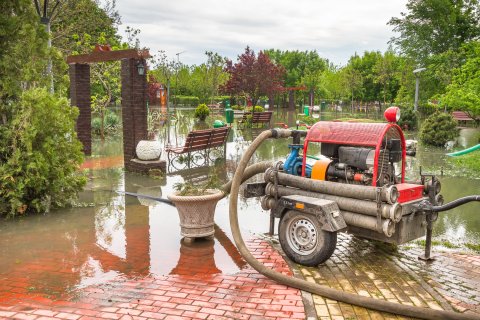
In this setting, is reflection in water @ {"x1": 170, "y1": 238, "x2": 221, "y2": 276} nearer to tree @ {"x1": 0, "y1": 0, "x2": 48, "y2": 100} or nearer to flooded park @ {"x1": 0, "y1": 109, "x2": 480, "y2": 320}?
flooded park @ {"x1": 0, "y1": 109, "x2": 480, "y2": 320}

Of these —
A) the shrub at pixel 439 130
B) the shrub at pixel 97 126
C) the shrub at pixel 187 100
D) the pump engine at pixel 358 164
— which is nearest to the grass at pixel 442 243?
the pump engine at pixel 358 164

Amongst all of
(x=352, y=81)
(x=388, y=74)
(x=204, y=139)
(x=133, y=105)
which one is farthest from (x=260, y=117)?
(x=352, y=81)

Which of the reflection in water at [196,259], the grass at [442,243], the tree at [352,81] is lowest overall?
the grass at [442,243]

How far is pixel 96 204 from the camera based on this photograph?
8836 mm

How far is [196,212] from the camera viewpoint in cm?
641

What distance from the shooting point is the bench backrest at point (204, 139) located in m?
13.1

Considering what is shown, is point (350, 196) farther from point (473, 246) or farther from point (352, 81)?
point (352, 81)

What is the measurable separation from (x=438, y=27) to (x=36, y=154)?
32.6 m

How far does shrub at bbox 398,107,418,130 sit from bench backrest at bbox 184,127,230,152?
1457cm

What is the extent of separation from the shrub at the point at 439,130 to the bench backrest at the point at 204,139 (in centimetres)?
948

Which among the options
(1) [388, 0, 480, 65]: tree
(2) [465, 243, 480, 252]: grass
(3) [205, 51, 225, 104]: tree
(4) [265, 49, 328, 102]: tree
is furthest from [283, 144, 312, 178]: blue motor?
(4) [265, 49, 328, 102]: tree

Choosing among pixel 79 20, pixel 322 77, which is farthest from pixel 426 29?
pixel 322 77

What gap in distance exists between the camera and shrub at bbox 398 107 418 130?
2573 cm

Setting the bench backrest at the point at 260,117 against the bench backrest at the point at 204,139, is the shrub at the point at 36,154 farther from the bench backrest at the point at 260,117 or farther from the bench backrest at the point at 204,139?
the bench backrest at the point at 260,117
